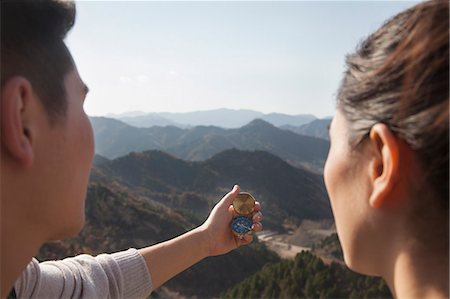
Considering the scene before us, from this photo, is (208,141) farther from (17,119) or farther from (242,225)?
(17,119)

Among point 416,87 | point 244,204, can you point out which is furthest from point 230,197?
point 416,87

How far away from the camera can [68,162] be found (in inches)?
61.4

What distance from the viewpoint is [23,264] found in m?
1.51

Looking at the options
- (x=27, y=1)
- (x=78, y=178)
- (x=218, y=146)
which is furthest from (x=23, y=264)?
(x=218, y=146)

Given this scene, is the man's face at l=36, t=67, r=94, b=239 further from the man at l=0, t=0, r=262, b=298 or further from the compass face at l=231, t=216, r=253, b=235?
the compass face at l=231, t=216, r=253, b=235

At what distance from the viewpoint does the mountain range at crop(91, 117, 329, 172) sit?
118000 millimetres

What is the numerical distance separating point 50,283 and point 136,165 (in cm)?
6045

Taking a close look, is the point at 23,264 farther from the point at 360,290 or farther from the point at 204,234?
the point at 360,290

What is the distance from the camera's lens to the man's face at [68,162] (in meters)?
1.49

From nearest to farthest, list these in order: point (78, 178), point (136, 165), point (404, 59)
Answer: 1. point (404, 59)
2. point (78, 178)
3. point (136, 165)

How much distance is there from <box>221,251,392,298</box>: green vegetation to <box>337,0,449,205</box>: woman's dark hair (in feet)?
54.2

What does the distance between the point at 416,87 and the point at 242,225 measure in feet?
4.77

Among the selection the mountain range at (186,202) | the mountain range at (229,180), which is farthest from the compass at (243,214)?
the mountain range at (229,180)

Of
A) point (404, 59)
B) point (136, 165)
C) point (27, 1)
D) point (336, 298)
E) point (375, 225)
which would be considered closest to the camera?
point (404, 59)
